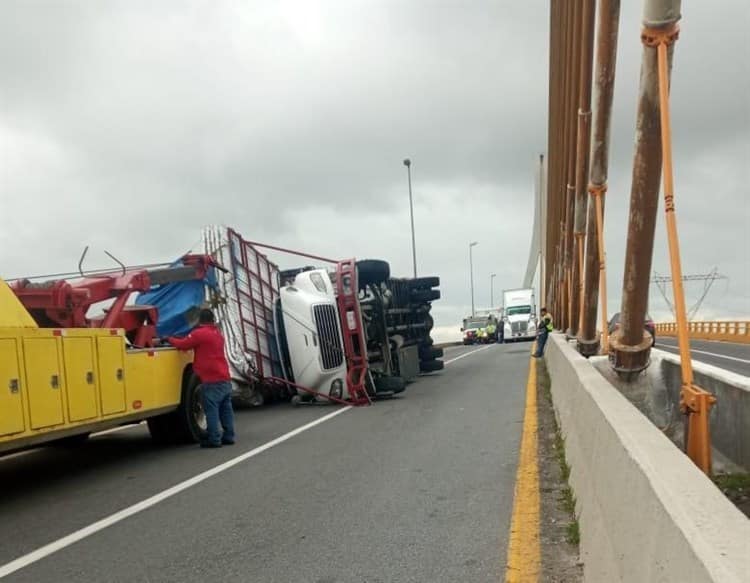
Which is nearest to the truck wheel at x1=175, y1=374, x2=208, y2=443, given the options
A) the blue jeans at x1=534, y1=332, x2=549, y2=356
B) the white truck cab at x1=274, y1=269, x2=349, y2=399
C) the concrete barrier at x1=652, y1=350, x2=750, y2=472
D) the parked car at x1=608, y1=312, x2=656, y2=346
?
the white truck cab at x1=274, y1=269, x2=349, y2=399

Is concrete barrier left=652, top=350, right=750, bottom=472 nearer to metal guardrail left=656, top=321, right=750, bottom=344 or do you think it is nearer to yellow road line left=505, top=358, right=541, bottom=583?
yellow road line left=505, top=358, right=541, bottom=583

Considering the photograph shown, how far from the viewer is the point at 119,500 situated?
20.2 feet

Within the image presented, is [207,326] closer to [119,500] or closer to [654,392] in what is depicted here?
[119,500]

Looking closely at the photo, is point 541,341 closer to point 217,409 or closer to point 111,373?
point 217,409

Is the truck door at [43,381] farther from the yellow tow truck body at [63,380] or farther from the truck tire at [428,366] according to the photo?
the truck tire at [428,366]

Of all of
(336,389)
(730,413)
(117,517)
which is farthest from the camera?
(336,389)

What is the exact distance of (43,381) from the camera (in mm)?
6020

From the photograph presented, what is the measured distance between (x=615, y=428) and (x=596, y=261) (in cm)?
654

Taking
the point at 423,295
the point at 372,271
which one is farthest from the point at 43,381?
the point at 423,295

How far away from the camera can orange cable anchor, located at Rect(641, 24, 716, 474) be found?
4082mm

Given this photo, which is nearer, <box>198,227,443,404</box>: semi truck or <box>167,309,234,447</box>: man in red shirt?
<box>167,309,234,447</box>: man in red shirt

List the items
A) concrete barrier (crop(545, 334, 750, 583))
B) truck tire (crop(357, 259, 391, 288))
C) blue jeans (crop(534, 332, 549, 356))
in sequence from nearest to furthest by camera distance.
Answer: concrete barrier (crop(545, 334, 750, 583)) → truck tire (crop(357, 259, 391, 288)) → blue jeans (crop(534, 332, 549, 356))

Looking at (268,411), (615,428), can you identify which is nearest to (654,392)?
(615,428)

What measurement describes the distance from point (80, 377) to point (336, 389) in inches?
260
